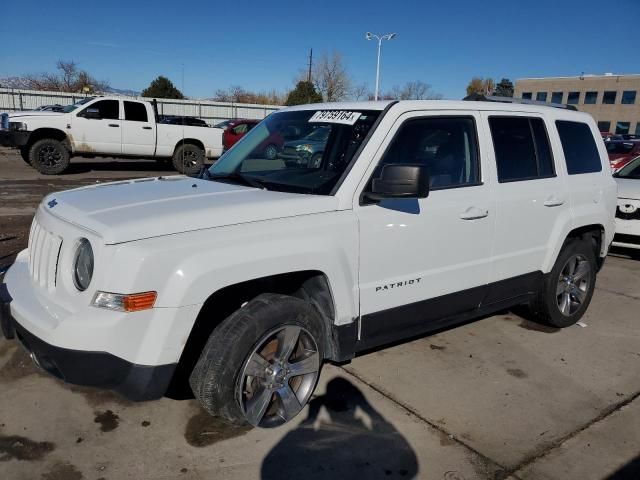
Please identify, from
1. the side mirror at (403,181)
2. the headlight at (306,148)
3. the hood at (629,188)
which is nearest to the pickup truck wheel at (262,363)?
the side mirror at (403,181)

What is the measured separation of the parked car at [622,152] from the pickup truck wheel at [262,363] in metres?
13.9

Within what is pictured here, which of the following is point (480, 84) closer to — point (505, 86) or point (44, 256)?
point (505, 86)

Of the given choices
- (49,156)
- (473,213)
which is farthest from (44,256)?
(49,156)

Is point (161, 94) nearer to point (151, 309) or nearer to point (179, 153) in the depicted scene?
point (179, 153)

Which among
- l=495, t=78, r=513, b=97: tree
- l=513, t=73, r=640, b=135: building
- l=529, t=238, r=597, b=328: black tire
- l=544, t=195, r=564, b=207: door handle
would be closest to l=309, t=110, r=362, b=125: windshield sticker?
l=544, t=195, r=564, b=207: door handle

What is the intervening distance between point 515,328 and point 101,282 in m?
3.72

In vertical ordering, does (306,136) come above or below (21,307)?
above

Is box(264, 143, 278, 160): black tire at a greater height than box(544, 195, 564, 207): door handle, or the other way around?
box(264, 143, 278, 160): black tire

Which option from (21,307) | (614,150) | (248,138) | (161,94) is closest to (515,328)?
(248,138)

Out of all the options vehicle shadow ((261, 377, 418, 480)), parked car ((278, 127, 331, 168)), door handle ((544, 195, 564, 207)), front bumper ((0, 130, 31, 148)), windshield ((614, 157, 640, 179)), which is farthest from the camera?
front bumper ((0, 130, 31, 148))

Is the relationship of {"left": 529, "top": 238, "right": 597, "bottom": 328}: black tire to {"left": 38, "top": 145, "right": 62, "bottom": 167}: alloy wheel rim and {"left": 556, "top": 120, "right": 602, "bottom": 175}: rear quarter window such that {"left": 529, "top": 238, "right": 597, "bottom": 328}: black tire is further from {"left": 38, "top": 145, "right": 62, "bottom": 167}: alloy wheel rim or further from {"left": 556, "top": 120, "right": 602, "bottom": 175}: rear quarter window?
{"left": 38, "top": 145, "right": 62, "bottom": 167}: alloy wheel rim

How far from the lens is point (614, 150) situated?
1589 centimetres

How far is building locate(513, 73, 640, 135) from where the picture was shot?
219 ft

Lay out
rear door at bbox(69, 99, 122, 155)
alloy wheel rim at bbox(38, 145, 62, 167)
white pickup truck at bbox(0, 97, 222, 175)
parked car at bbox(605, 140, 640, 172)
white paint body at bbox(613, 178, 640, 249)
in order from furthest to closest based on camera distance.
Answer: parked car at bbox(605, 140, 640, 172), rear door at bbox(69, 99, 122, 155), alloy wheel rim at bbox(38, 145, 62, 167), white pickup truck at bbox(0, 97, 222, 175), white paint body at bbox(613, 178, 640, 249)
